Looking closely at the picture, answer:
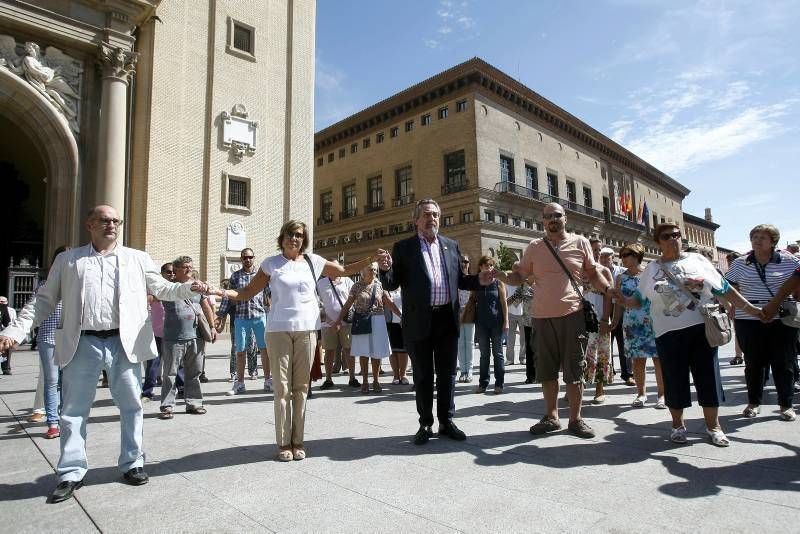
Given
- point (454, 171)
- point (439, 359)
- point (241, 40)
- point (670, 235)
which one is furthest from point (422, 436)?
point (454, 171)

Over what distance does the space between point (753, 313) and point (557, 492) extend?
316 cm

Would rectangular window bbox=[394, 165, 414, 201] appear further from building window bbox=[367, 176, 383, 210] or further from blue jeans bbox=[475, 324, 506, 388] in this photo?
blue jeans bbox=[475, 324, 506, 388]

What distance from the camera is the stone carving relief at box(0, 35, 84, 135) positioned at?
1530cm

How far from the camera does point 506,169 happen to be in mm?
43219

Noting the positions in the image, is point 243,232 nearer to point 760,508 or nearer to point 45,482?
point 45,482

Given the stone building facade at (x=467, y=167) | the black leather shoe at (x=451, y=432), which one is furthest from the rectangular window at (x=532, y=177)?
the black leather shoe at (x=451, y=432)

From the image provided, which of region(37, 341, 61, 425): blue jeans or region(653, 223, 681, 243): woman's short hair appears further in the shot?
region(37, 341, 61, 425): blue jeans

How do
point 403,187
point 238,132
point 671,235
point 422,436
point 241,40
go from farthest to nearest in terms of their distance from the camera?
1. point 403,187
2. point 241,40
3. point 238,132
4. point 671,235
5. point 422,436

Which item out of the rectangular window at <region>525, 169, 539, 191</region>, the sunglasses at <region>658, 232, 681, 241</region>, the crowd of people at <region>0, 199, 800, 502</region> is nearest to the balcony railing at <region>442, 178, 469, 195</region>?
the rectangular window at <region>525, 169, 539, 191</region>

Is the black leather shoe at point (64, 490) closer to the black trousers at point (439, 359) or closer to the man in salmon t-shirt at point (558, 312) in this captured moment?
the black trousers at point (439, 359)

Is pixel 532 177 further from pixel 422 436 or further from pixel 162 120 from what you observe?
pixel 422 436

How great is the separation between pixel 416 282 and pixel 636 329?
346 cm

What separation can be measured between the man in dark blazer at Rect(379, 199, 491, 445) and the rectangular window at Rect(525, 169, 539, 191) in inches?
1696

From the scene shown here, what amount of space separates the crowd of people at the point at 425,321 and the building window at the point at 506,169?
37.4 metres
